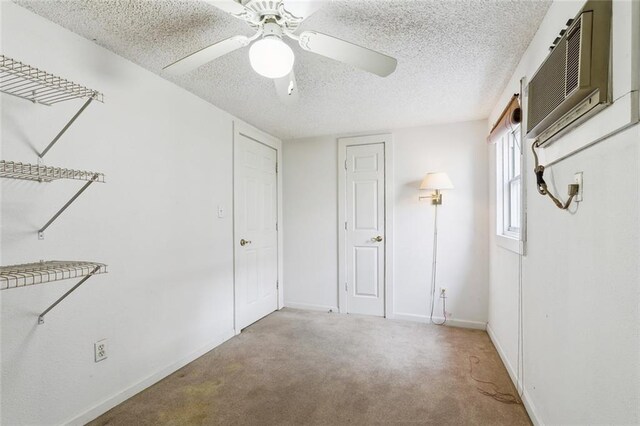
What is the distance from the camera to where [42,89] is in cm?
158

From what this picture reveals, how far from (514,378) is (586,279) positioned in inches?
54.3

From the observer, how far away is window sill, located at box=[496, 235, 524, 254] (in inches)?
80.0

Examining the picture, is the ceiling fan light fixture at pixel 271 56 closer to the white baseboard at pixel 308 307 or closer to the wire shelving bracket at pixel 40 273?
the wire shelving bracket at pixel 40 273

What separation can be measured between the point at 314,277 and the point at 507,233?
227 cm

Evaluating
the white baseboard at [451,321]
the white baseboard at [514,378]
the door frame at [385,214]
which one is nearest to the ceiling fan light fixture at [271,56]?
the white baseboard at [514,378]

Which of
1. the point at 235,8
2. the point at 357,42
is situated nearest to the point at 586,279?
the point at 357,42

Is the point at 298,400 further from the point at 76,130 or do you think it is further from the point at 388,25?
the point at 388,25

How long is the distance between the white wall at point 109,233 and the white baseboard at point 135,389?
0.01m

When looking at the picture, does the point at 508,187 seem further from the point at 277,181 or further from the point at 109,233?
the point at 109,233

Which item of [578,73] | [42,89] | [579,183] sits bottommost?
[579,183]

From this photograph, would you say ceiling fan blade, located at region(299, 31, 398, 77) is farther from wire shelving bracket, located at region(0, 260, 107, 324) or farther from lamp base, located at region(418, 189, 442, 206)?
lamp base, located at region(418, 189, 442, 206)

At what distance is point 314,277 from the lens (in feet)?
13.2

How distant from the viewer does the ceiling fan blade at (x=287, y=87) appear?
1.66 m

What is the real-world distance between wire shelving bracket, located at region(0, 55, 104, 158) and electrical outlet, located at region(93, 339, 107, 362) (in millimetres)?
1124
